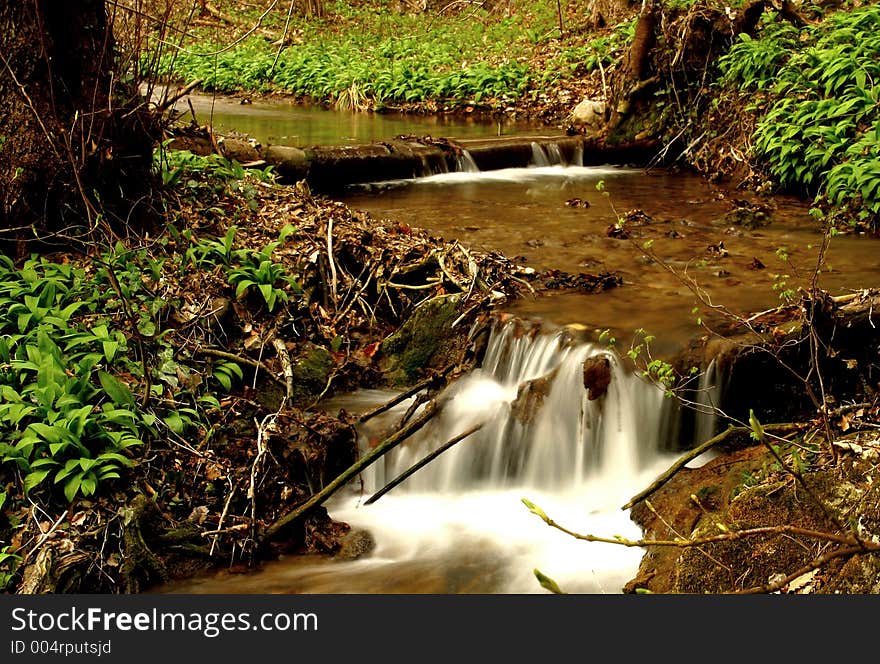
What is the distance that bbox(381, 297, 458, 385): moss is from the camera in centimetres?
659

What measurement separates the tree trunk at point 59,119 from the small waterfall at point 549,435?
2873mm

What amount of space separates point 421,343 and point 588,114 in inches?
361

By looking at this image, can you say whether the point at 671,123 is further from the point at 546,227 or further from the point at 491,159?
the point at 546,227

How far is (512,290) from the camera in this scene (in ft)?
23.6

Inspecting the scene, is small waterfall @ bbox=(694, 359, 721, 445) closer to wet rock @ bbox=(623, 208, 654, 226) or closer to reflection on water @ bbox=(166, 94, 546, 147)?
wet rock @ bbox=(623, 208, 654, 226)

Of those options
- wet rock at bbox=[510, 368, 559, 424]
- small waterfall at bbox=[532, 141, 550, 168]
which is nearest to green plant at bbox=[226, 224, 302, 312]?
wet rock at bbox=[510, 368, 559, 424]

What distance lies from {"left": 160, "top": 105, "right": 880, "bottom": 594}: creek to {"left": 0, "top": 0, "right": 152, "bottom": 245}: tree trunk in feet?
7.99

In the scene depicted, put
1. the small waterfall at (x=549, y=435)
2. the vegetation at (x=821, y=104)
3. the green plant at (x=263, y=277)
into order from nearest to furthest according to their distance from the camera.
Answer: the small waterfall at (x=549, y=435) < the green plant at (x=263, y=277) < the vegetation at (x=821, y=104)

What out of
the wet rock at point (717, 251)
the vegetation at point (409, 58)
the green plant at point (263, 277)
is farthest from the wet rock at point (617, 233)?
the vegetation at point (409, 58)

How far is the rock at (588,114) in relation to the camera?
47.2 feet

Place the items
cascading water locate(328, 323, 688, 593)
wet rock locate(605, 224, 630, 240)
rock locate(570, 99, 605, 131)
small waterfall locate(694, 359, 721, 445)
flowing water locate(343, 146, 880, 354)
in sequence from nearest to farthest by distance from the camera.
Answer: cascading water locate(328, 323, 688, 593), small waterfall locate(694, 359, 721, 445), flowing water locate(343, 146, 880, 354), wet rock locate(605, 224, 630, 240), rock locate(570, 99, 605, 131)

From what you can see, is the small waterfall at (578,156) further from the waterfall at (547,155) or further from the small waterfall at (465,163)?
the small waterfall at (465,163)

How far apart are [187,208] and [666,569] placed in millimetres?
4888

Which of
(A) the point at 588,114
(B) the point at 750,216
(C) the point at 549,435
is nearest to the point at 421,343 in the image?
(C) the point at 549,435
